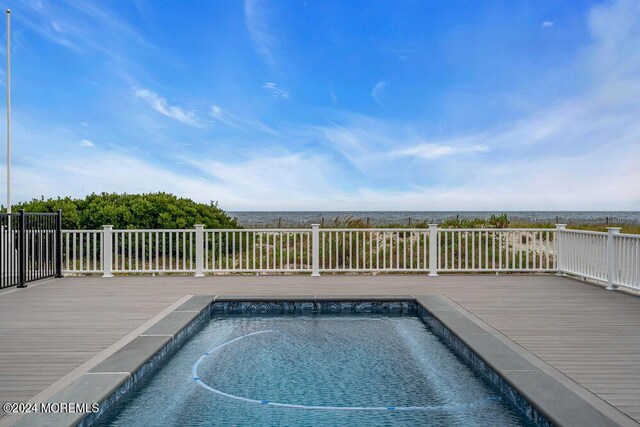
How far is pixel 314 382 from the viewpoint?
3.95 m

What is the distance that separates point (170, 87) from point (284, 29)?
4.15 metres

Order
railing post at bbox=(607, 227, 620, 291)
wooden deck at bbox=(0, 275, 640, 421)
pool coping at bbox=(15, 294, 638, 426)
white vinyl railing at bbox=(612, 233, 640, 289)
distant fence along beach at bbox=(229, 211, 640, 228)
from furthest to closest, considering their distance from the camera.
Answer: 1. distant fence along beach at bbox=(229, 211, 640, 228)
2. railing post at bbox=(607, 227, 620, 291)
3. white vinyl railing at bbox=(612, 233, 640, 289)
4. wooden deck at bbox=(0, 275, 640, 421)
5. pool coping at bbox=(15, 294, 638, 426)

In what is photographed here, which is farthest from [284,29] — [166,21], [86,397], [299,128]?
[86,397]

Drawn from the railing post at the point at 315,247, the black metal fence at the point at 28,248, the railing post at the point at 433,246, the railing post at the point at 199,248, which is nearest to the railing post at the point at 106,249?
the black metal fence at the point at 28,248

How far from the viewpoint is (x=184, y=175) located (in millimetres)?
20031

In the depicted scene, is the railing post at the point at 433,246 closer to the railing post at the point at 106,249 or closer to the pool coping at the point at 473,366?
the pool coping at the point at 473,366

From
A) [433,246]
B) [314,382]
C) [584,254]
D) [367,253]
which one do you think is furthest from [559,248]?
[314,382]

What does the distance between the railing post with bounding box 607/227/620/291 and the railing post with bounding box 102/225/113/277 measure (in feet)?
26.9

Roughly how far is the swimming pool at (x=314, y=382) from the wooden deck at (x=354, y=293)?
0.62 m

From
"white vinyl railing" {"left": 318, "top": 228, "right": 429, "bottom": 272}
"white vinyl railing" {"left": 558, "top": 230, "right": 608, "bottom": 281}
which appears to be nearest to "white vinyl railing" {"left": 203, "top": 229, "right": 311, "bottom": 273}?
"white vinyl railing" {"left": 318, "top": 228, "right": 429, "bottom": 272}

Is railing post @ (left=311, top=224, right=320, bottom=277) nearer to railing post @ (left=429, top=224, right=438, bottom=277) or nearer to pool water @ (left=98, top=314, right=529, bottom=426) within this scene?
railing post @ (left=429, top=224, right=438, bottom=277)

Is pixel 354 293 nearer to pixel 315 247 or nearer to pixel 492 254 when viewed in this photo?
pixel 315 247

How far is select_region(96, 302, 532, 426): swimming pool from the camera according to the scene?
10.6 ft

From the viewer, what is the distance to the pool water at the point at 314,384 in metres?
3.23
